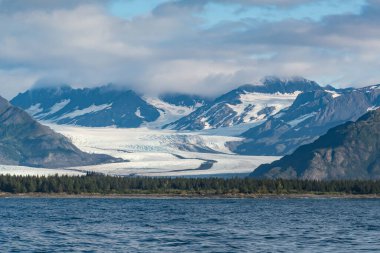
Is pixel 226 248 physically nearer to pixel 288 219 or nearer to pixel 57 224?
pixel 57 224

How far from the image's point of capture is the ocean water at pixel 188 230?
104062 mm

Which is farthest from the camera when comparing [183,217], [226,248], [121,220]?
[183,217]

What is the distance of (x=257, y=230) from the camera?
126 metres

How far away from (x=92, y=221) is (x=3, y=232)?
2220cm

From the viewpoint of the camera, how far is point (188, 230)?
125 m

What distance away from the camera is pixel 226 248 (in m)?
102

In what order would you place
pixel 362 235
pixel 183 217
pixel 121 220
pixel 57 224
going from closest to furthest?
pixel 362 235 → pixel 57 224 → pixel 121 220 → pixel 183 217

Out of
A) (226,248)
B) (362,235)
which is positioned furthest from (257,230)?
(226,248)

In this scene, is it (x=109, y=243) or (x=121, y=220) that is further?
(x=121, y=220)

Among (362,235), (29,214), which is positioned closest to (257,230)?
(362,235)

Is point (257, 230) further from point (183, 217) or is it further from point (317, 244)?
point (183, 217)

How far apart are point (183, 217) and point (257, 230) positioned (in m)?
30.4

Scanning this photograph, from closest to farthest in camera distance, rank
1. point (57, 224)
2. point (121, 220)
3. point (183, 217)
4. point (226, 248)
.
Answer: point (226, 248) → point (57, 224) → point (121, 220) → point (183, 217)

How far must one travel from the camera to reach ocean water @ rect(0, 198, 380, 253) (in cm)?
10406
